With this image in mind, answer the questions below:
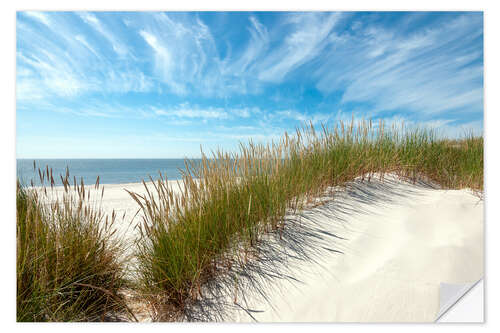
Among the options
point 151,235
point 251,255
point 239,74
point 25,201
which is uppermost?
point 239,74

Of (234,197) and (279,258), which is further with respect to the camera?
(234,197)

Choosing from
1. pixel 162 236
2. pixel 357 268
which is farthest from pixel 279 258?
pixel 162 236

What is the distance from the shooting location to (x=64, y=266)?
135 cm

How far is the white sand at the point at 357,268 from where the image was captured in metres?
1.35

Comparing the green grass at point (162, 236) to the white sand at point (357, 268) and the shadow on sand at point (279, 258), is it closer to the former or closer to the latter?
the shadow on sand at point (279, 258)

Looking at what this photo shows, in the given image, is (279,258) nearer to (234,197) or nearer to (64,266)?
(234,197)

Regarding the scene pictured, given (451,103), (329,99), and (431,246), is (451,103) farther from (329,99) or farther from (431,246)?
(431,246)

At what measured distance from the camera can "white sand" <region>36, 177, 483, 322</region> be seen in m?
1.35

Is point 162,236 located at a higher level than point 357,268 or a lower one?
higher

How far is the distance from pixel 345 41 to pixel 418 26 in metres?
0.53

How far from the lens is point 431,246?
164 centimetres

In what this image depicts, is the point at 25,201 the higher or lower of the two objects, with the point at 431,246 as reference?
higher

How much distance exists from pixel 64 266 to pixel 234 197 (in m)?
1.08
